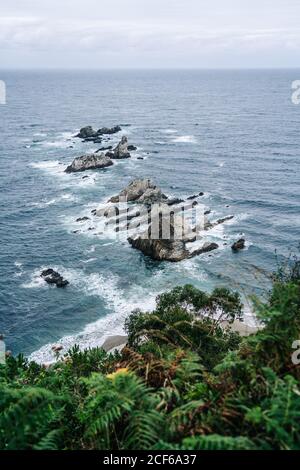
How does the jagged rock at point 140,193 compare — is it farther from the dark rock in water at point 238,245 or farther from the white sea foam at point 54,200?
the dark rock in water at point 238,245

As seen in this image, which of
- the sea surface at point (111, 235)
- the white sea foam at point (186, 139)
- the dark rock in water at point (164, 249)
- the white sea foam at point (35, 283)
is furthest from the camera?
the white sea foam at point (186, 139)

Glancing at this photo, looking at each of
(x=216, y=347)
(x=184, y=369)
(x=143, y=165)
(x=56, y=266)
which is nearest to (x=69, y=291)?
(x=56, y=266)

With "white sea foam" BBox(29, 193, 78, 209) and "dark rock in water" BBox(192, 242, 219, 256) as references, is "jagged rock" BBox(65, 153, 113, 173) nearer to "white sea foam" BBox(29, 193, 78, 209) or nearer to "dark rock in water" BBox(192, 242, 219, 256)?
"white sea foam" BBox(29, 193, 78, 209)

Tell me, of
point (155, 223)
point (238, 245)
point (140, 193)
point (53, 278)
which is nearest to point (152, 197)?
point (140, 193)

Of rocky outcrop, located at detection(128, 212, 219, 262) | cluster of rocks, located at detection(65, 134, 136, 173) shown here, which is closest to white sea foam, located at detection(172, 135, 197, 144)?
cluster of rocks, located at detection(65, 134, 136, 173)

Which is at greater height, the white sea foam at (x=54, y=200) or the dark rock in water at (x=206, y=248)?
the white sea foam at (x=54, y=200)

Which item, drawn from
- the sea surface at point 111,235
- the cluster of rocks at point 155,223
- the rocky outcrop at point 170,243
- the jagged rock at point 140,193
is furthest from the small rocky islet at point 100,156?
the rocky outcrop at point 170,243

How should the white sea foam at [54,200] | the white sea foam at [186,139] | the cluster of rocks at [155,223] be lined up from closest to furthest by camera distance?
the cluster of rocks at [155,223]
the white sea foam at [54,200]
the white sea foam at [186,139]

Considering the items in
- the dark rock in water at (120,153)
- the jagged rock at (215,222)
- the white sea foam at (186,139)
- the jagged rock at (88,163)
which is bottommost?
the jagged rock at (215,222)
